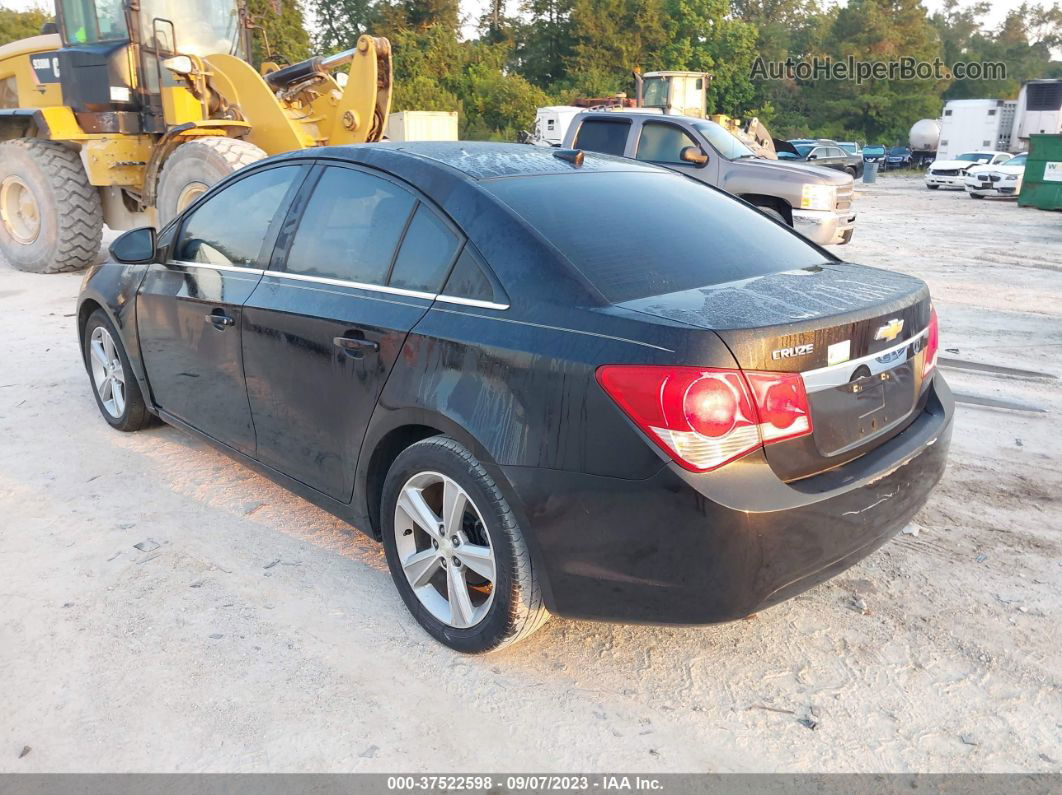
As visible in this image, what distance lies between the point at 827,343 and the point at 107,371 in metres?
4.10

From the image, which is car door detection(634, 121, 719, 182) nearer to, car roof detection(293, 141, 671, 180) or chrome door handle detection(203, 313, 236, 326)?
car roof detection(293, 141, 671, 180)

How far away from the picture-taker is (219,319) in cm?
369

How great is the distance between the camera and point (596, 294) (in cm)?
253

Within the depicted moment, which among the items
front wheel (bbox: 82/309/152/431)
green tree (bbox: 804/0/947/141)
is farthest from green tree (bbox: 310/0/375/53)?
front wheel (bbox: 82/309/152/431)

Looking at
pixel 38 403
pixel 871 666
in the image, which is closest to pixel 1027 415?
pixel 871 666

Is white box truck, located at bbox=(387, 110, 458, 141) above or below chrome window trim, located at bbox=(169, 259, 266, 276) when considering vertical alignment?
above

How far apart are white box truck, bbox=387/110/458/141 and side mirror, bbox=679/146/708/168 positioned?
1023cm

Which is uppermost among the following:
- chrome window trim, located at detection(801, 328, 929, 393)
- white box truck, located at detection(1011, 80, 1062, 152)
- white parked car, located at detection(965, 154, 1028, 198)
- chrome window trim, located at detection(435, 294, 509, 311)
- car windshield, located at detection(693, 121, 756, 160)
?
white box truck, located at detection(1011, 80, 1062, 152)

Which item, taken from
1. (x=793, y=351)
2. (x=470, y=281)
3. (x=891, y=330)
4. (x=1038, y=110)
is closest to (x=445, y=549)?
(x=470, y=281)

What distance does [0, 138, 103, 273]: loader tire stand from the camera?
952cm

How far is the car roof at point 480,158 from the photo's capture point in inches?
123

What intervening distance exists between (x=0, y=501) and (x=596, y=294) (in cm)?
320

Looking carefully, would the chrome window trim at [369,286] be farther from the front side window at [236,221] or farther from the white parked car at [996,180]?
the white parked car at [996,180]

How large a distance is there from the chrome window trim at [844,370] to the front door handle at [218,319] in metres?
2.41
